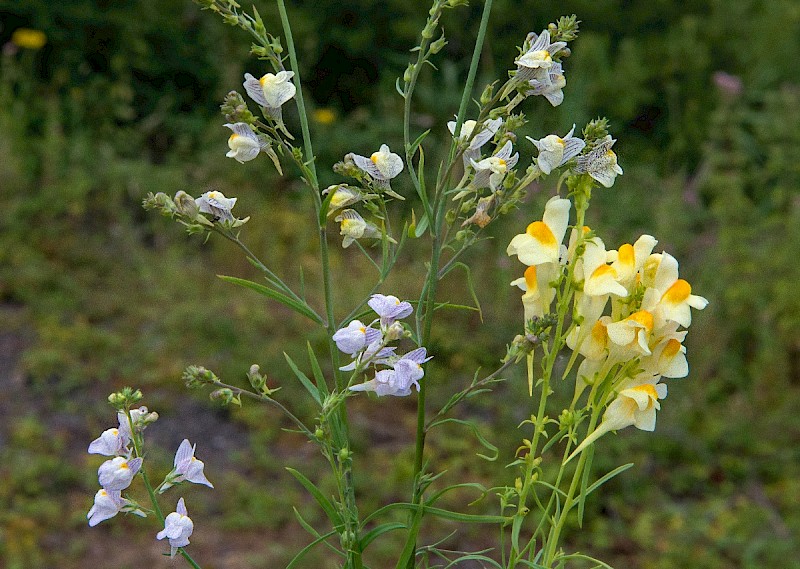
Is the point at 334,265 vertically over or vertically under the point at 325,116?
under

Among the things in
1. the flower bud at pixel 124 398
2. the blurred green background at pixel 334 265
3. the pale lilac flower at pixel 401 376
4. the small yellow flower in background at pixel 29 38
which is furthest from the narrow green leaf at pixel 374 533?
the small yellow flower in background at pixel 29 38

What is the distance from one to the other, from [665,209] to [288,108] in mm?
2166

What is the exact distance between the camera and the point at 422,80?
5.54m

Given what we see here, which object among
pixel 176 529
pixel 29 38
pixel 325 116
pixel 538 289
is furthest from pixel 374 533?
pixel 29 38

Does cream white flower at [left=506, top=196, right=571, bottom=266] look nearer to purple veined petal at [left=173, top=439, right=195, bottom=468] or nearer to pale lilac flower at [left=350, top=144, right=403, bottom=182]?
pale lilac flower at [left=350, top=144, right=403, bottom=182]

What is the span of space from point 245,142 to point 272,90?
59mm

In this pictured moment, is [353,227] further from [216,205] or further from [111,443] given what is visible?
[111,443]

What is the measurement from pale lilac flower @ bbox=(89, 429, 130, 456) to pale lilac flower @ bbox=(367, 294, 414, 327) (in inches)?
11.6

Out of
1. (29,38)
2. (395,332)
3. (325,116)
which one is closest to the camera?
(395,332)

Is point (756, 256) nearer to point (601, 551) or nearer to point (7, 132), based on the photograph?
point (601, 551)

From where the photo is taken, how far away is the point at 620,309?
3.05 ft

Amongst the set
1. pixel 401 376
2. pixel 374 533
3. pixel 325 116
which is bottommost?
pixel 325 116

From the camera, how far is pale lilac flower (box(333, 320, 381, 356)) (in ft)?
2.87

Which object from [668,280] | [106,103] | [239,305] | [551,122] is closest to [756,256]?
[551,122]
